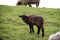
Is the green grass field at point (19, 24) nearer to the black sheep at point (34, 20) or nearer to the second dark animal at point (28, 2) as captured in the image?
the black sheep at point (34, 20)

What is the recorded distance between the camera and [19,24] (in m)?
15.9

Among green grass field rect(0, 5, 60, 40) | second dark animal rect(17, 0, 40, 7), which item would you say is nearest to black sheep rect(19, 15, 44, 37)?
green grass field rect(0, 5, 60, 40)

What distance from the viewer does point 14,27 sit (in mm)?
14711

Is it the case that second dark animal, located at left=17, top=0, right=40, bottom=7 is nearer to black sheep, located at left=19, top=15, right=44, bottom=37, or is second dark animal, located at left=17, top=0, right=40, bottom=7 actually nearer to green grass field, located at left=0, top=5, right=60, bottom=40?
green grass field, located at left=0, top=5, right=60, bottom=40

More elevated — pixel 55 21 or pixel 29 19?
pixel 29 19

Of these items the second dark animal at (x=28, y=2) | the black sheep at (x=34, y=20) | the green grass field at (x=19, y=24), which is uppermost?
the black sheep at (x=34, y=20)

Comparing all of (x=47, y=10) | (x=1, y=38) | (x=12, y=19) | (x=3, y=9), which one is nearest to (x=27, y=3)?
(x=47, y=10)

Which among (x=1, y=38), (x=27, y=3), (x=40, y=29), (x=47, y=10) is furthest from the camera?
(x=27, y=3)

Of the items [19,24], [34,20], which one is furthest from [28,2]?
[34,20]

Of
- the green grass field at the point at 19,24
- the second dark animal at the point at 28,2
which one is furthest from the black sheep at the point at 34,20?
the second dark animal at the point at 28,2

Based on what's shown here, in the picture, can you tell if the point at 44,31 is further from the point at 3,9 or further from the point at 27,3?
the point at 27,3

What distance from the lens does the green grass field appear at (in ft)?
44.3

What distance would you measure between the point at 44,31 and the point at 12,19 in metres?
2.32

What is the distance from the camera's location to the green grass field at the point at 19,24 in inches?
532
